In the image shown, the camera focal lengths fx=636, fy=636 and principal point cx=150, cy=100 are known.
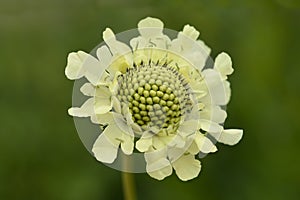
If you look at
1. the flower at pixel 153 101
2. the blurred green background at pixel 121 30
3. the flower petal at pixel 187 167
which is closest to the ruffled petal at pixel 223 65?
the flower at pixel 153 101

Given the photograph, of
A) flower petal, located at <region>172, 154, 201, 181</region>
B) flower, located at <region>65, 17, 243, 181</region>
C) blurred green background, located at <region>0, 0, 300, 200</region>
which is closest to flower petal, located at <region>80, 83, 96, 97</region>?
flower, located at <region>65, 17, 243, 181</region>

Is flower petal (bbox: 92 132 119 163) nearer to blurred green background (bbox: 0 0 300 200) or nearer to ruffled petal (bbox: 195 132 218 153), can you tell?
ruffled petal (bbox: 195 132 218 153)

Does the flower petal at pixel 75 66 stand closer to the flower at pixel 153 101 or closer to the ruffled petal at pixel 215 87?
the flower at pixel 153 101
